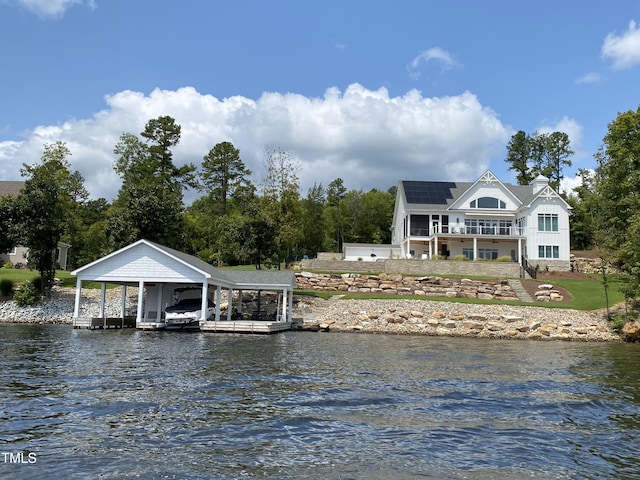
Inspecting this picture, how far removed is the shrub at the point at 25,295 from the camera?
36375 mm

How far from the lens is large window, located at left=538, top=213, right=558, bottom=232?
176 feet

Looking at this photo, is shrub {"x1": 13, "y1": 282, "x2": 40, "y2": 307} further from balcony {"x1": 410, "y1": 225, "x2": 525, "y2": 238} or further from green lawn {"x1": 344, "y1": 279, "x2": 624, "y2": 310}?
balcony {"x1": 410, "y1": 225, "x2": 525, "y2": 238}

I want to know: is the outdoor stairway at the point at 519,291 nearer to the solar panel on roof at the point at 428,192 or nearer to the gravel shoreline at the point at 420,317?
the gravel shoreline at the point at 420,317

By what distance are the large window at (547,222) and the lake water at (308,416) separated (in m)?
35.9

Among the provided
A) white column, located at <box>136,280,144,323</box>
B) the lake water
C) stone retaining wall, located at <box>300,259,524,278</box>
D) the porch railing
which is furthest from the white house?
the lake water

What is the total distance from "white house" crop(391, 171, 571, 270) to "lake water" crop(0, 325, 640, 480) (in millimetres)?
35289

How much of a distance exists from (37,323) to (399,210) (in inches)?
1673

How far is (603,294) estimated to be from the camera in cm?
4000

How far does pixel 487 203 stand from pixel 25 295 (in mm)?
44983

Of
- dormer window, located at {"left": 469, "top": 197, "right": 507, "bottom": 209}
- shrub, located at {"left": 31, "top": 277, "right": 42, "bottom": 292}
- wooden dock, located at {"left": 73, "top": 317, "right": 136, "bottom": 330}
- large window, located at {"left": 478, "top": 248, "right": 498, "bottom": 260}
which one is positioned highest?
dormer window, located at {"left": 469, "top": 197, "right": 507, "bottom": 209}

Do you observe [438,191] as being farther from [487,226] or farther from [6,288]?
[6,288]

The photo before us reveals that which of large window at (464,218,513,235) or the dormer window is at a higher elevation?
the dormer window

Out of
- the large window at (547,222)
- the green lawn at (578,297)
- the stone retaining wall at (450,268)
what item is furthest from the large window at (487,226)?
the green lawn at (578,297)

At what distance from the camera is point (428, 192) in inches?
2384
